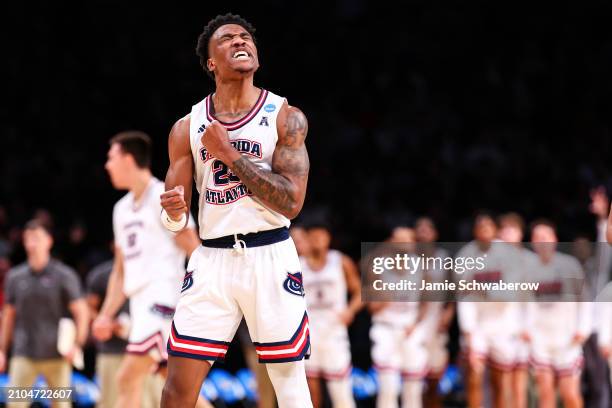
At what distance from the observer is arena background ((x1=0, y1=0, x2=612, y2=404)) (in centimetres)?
1412

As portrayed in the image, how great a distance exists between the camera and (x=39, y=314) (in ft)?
27.7

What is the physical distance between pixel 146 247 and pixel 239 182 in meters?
2.30

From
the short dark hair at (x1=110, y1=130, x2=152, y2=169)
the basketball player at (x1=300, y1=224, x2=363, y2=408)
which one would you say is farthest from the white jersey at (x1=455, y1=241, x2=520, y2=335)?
the short dark hair at (x1=110, y1=130, x2=152, y2=169)

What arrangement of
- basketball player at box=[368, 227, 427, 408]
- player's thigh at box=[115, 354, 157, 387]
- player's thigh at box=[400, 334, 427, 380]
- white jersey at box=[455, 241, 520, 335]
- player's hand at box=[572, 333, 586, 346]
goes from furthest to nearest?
player's thigh at box=[400, 334, 427, 380], basketball player at box=[368, 227, 427, 408], white jersey at box=[455, 241, 520, 335], player's hand at box=[572, 333, 586, 346], player's thigh at box=[115, 354, 157, 387]

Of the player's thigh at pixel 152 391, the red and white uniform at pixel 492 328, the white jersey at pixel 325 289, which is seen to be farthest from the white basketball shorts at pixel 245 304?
the white jersey at pixel 325 289

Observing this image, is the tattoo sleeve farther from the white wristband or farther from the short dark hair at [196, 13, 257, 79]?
the short dark hair at [196, 13, 257, 79]

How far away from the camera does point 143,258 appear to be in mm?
6750

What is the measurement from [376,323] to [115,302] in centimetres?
448

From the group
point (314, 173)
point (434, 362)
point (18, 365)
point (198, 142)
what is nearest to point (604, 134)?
point (314, 173)

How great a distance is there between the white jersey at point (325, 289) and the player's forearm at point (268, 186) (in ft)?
19.4

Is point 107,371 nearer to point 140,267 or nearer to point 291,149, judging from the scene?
point 140,267

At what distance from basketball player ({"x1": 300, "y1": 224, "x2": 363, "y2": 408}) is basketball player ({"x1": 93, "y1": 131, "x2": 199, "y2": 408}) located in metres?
3.61

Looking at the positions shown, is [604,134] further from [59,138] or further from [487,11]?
[59,138]

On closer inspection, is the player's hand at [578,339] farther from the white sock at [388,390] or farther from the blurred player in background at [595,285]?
the white sock at [388,390]
